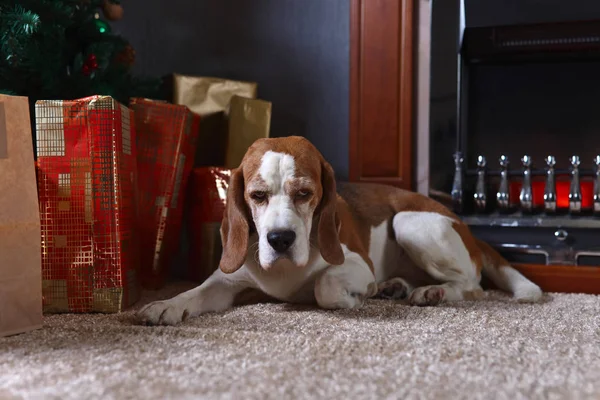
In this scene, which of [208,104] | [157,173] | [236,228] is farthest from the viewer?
[208,104]

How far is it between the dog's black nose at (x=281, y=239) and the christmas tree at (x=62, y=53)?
1.21 metres

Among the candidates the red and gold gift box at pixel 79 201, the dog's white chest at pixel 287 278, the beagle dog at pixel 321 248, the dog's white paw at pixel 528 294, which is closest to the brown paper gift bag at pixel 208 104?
the beagle dog at pixel 321 248

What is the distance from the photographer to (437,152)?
2967 mm

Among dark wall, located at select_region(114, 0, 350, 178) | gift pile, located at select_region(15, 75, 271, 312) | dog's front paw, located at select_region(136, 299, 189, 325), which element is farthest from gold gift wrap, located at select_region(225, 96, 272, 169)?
dog's front paw, located at select_region(136, 299, 189, 325)

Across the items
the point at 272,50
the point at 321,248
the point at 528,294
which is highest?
the point at 272,50

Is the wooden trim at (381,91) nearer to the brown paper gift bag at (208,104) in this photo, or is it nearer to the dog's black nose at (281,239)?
the brown paper gift bag at (208,104)

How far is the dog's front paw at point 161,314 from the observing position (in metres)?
1.58

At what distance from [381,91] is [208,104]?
95 cm

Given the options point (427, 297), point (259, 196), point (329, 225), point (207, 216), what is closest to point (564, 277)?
point (427, 297)

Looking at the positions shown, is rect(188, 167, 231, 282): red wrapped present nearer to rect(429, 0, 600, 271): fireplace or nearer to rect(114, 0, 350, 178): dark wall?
rect(114, 0, 350, 178): dark wall

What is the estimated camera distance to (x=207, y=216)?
2441mm

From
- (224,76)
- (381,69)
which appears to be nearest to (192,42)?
(224,76)

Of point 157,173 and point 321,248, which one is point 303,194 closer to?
point 321,248

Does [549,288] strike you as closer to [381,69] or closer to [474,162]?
[474,162]
